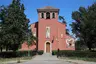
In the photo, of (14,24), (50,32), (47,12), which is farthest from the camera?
(47,12)

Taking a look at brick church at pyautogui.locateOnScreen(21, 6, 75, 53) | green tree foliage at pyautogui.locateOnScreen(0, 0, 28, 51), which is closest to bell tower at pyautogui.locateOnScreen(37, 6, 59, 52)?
brick church at pyautogui.locateOnScreen(21, 6, 75, 53)

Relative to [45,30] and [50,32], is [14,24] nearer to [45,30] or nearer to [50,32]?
[45,30]

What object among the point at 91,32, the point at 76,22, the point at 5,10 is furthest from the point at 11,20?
the point at 76,22

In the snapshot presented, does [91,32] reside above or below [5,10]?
below

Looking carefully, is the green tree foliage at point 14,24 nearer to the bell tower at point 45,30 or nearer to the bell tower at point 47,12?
the bell tower at point 45,30

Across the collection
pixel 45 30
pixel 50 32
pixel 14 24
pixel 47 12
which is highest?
pixel 47 12

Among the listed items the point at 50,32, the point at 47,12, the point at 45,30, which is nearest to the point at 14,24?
the point at 45,30

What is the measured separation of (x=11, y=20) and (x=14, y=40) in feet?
13.7

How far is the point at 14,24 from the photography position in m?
48.6

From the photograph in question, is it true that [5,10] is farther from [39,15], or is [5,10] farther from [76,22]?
[76,22]

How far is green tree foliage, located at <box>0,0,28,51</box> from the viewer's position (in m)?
48.1

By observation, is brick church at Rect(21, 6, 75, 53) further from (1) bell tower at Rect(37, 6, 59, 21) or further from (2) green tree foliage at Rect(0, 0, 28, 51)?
(2) green tree foliage at Rect(0, 0, 28, 51)

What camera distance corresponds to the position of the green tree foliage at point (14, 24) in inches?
1892

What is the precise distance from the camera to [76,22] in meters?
78.8
